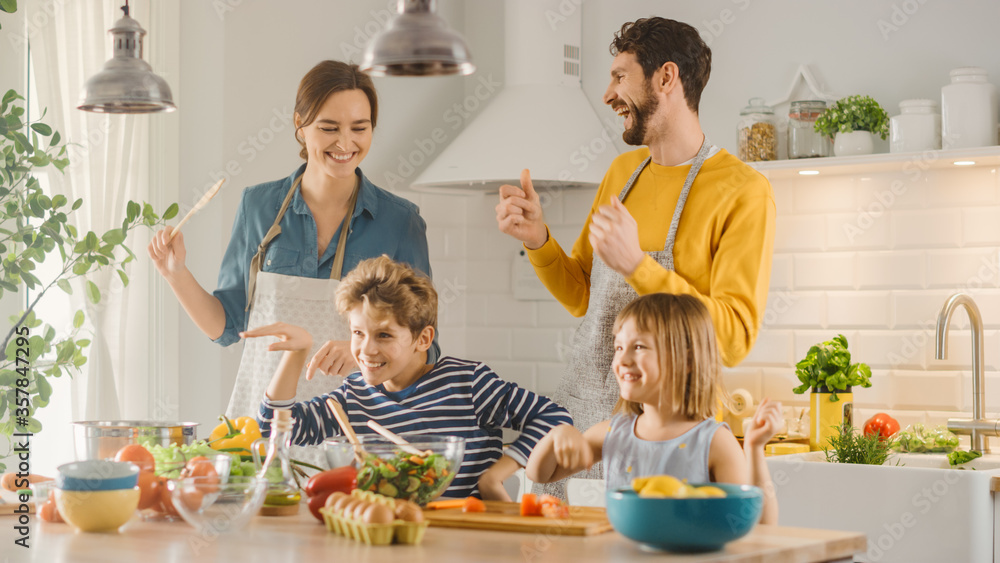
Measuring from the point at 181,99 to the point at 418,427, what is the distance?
4.97 feet

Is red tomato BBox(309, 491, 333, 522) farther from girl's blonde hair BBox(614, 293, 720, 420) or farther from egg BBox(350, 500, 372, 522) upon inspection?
girl's blonde hair BBox(614, 293, 720, 420)

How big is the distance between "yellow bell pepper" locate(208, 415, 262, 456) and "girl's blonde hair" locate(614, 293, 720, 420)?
2.11ft

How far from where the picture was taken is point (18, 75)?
Result: 8.55 ft

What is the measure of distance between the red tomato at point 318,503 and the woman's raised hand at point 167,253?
0.97 metres

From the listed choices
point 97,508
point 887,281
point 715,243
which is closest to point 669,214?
Answer: point 715,243

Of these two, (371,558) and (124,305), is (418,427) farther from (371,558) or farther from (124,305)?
(124,305)

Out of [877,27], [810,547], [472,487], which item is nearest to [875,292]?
[877,27]

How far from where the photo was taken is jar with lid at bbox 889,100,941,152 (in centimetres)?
286

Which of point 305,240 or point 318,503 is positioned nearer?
point 318,503

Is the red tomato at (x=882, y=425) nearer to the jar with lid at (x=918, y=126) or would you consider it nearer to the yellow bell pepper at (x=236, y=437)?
the jar with lid at (x=918, y=126)

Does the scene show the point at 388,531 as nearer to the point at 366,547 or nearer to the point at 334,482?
the point at 366,547

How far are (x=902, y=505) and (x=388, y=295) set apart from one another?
1.32 m

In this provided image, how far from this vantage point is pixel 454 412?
6.54ft

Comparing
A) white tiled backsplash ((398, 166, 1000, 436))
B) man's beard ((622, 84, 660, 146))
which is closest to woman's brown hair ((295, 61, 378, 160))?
man's beard ((622, 84, 660, 146))
